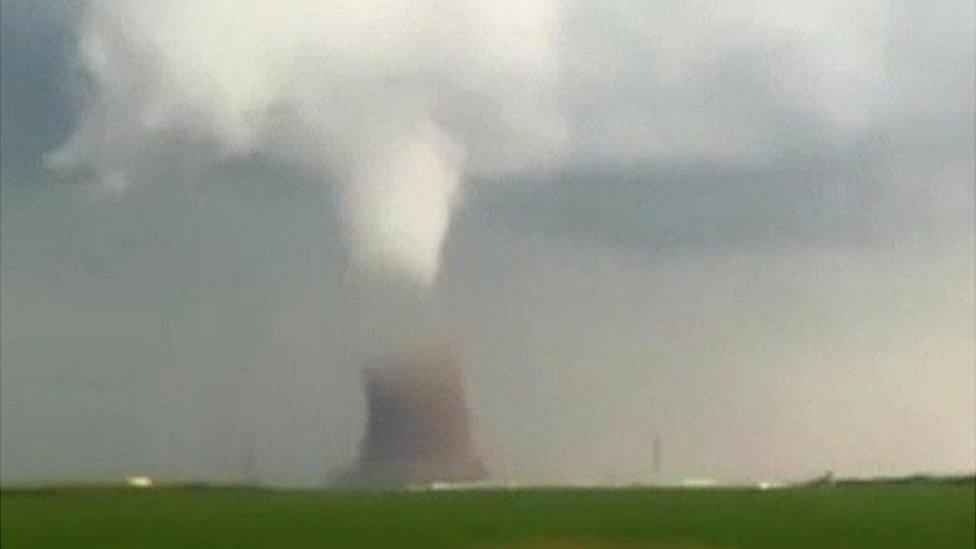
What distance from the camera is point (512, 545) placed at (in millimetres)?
64062

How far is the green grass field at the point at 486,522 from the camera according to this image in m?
62.0

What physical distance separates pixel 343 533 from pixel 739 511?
93.5ft

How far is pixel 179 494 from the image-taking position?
12975 centimetres

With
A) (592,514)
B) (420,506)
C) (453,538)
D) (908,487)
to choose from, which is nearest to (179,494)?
(420,506)

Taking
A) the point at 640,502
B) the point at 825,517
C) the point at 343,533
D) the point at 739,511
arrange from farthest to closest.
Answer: the point at 640,502 < the point at 739,511 < the point at 825,517 < the point at 343,533

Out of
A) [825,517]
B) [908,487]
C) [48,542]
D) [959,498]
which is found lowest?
[48,542]

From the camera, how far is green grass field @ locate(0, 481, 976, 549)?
62031 millimetres

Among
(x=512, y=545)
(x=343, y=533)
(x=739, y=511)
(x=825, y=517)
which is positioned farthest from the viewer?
(x=739, y=511)

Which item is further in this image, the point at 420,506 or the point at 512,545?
the point at 420,506

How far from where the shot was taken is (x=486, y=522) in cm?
8244

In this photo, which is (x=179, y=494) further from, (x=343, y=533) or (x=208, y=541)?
(x=208, y=541)

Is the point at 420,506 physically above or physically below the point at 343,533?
above

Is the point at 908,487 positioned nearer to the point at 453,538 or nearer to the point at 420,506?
the point at 420,506

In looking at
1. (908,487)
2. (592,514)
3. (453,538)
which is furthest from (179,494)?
(453,538)
